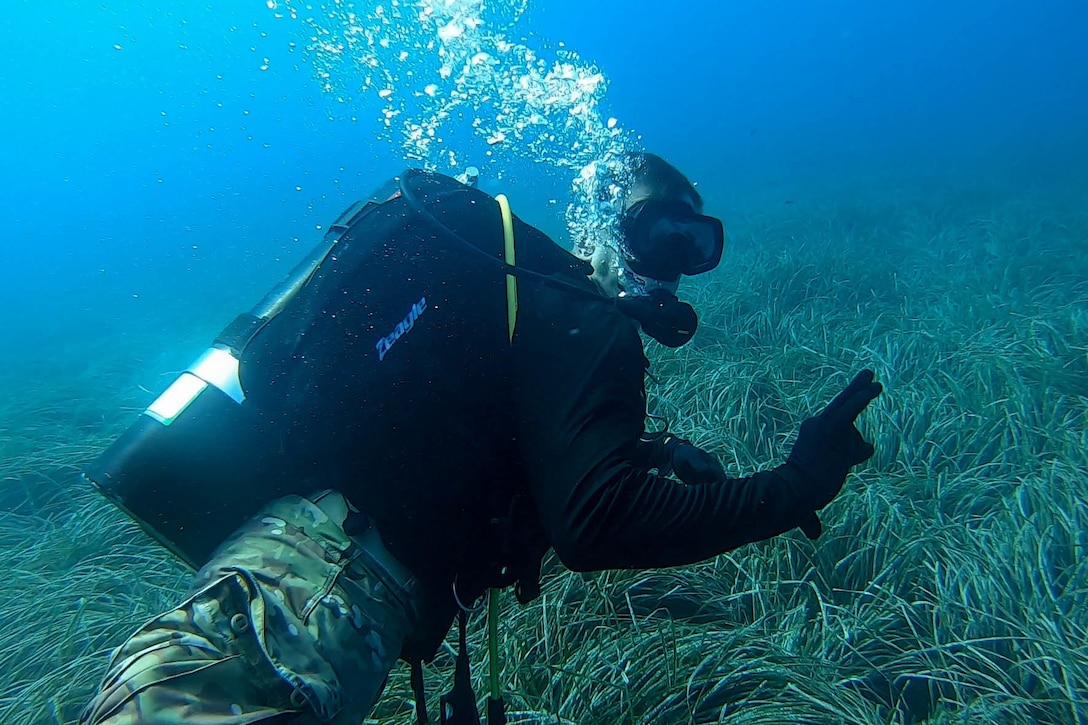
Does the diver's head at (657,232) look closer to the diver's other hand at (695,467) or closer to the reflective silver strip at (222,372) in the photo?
the diver's other hand at (695,467)

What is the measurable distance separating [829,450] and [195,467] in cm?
150

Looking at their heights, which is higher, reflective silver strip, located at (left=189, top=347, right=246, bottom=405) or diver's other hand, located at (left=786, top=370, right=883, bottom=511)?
reflective silver strip, located at (left=189, top=347, right=246, bottom=405)

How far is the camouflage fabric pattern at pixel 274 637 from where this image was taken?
0.91 metres

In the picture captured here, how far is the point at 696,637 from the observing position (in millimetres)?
2010

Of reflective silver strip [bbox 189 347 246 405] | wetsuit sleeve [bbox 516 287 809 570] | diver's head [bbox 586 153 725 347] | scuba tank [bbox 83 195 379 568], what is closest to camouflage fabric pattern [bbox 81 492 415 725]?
scuba tank [bbox 83 195 379 568]

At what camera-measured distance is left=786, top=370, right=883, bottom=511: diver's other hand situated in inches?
49.0

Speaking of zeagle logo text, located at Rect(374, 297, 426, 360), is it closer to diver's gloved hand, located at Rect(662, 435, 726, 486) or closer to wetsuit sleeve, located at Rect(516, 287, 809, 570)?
wetsuit sleeve, located at Rect(516, 287, 809, 570)

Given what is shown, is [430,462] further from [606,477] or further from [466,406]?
[606,477]

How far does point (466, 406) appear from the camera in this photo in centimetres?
125

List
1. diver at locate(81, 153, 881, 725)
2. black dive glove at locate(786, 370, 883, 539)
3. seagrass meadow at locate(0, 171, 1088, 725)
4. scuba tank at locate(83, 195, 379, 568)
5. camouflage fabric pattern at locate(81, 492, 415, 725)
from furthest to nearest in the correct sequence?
1. seagrass meadow at locate(0, 171, 1088, 725)
2. scuba tank at locate(83, 195, 379, 568)
3. black dive glove at locate(786, 370, 883, 539)
4. diver at locate(81, 153, 881, 725)
5. camouflage fabric pattern at locate(81, 492, 415, 725)

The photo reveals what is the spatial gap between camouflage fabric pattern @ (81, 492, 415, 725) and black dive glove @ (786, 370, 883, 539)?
0.92 meters

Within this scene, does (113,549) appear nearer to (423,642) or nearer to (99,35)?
(423,642)

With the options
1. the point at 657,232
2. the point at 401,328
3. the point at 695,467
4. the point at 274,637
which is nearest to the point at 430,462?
the point at 401,328

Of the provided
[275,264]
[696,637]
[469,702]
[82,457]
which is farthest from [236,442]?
[275,264]
